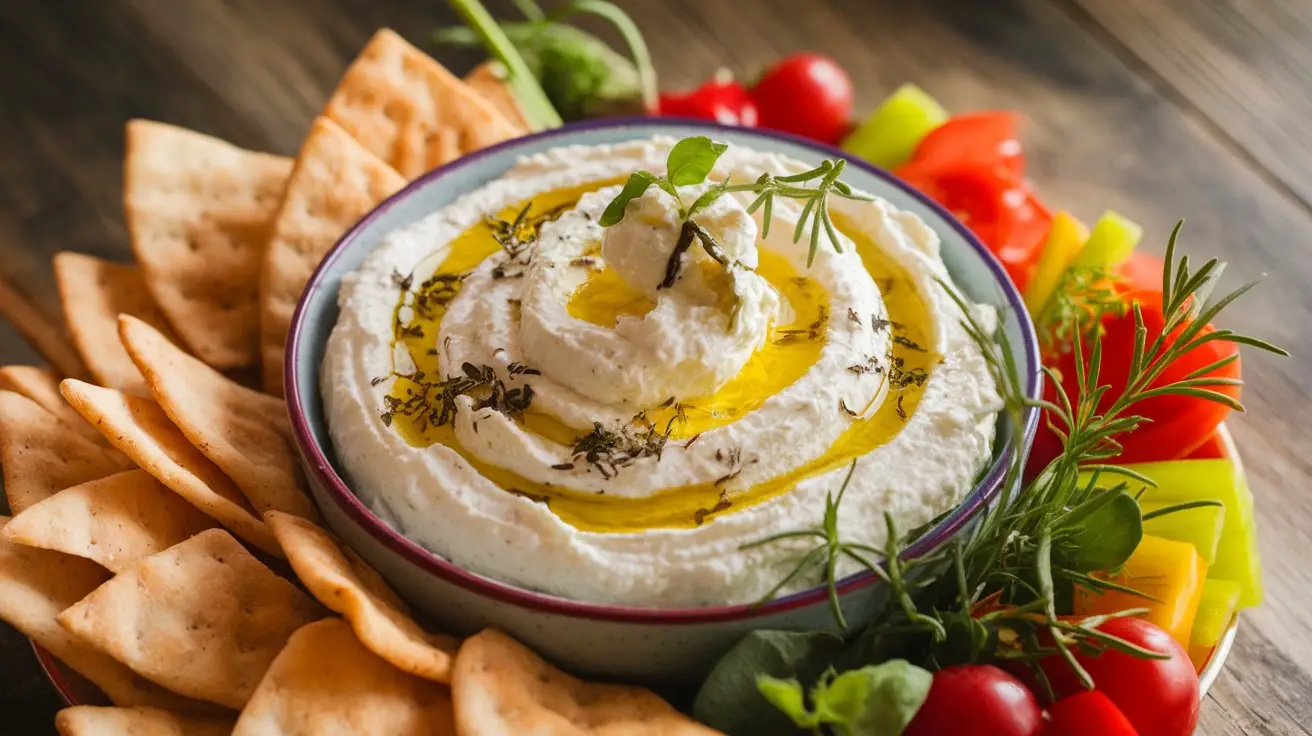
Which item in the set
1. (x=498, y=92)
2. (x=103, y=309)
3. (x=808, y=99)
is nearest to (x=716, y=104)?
(x=808, y=99)

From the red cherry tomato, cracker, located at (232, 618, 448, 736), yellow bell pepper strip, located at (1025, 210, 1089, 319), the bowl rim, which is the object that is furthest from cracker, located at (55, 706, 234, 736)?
yellow bell pepper strip, located at (1025, 210, 1089, 319)

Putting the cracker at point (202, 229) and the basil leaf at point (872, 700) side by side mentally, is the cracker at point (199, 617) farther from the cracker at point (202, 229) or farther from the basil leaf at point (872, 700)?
the basil leaf at point (872, 700)

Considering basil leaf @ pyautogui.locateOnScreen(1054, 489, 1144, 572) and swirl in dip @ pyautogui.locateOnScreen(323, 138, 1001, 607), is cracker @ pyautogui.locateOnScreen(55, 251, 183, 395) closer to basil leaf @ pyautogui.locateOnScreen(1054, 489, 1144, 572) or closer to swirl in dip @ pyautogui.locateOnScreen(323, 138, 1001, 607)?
swirl in dip @ pyautogui.locateOnScreen(323, 138, 1001, 607)

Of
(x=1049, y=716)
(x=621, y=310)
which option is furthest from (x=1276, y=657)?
(x=621, y=310)

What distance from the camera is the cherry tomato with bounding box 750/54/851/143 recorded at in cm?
383

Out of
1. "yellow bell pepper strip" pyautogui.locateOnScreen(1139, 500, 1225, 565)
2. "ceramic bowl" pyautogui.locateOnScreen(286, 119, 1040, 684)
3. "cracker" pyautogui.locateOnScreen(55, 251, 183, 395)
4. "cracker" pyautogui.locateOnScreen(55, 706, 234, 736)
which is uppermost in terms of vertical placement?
"yellow bell pepper strip" pyautogui.locateOnScreen(1139, 500, 1225, 565)

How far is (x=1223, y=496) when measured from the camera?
8.94 feet

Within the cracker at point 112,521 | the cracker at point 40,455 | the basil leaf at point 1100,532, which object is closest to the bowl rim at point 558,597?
the basil leaf at point 1100,532

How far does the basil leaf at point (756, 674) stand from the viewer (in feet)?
7.06

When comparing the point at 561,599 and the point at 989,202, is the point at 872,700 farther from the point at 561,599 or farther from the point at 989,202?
the point at 989,202

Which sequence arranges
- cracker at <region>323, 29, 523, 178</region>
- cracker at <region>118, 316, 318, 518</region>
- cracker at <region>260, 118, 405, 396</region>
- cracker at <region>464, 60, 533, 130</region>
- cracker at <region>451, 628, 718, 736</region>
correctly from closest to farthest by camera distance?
cracker at <region>451, 628, 718, 736</region> < cracker at <region>118, 316, 318, 518</region> < cracker at <region>260, 118, 405, 396</region> < cracker at <region>323, 29, 523, 178</region> < cracker at <region>464, 60, 533, 130</region>

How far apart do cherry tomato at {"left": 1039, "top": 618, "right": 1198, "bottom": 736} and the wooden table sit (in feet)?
3.95

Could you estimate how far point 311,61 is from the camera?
164 inches

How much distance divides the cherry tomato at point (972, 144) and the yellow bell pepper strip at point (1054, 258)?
0.42m
